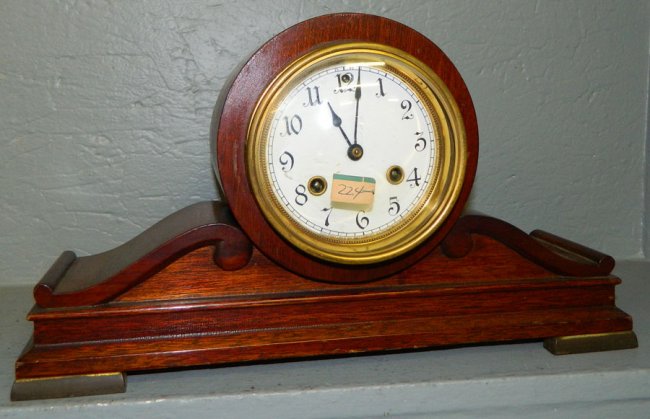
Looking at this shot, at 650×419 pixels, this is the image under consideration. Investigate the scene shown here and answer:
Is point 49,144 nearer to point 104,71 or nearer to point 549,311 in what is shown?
point 104,71

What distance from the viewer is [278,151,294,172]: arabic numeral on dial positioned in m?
0.98

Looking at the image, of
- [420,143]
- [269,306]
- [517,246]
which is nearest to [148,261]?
[269,306]

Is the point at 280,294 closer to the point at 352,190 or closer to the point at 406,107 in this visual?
the point at 352,190

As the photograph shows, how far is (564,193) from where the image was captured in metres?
1.46

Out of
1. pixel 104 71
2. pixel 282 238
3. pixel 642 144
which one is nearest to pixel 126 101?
pixel 104 71

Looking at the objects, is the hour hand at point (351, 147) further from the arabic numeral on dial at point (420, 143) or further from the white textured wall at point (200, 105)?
the white textured wall at point (200, 105)

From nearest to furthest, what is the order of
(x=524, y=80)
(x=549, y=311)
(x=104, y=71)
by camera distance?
(x=549, y=311) < (x=104, y=71) < (x=524, y=80)

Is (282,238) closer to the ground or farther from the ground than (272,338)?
farther from the ground

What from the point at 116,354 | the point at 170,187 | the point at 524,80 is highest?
the point at 524,80

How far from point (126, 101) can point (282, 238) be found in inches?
18.0

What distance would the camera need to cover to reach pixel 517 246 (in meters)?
1.07

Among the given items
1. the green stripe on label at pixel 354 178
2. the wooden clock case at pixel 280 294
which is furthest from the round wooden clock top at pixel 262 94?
the green stripe on label at pixel 354 178

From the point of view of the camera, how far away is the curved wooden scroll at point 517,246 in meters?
1.06

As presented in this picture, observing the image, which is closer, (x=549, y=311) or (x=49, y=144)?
(x=549, y=311)
